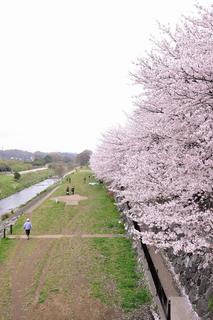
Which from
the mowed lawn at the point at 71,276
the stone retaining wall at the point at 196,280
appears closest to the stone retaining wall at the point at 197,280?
the stone retaining wall at the point at 196,280

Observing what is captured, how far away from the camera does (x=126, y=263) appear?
1888 centimetres

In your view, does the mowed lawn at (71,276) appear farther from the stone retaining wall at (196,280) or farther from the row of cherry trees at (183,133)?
the row of cherry trees at (183,133)

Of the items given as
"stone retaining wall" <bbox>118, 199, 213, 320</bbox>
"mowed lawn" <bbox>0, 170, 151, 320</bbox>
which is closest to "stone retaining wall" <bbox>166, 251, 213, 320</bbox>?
"stone retaining wall" <bbox>118, 199, 213, 320</bbox>

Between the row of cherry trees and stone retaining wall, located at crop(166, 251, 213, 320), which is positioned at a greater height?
the row of cherry trees

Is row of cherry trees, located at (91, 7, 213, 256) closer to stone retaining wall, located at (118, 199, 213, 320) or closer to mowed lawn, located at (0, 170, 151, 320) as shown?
stone retaining wall, located at (118, 199, 213, 320)

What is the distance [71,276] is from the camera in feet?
56.6

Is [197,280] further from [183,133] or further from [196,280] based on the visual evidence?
[183,133]

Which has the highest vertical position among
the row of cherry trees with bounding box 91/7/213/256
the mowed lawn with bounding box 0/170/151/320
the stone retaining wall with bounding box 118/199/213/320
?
the row of cherry trees with bounding box 91/7/213/256

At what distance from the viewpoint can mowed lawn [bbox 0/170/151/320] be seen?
46.7ft

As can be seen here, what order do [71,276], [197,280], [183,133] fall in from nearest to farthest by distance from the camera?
[183,133] → [197,280] → [71,276]

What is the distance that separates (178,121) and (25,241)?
17.4 meters

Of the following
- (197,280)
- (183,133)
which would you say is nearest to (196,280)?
(197,280)

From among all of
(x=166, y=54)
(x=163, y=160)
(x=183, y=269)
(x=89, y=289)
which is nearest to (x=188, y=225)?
(x=163, y=160)

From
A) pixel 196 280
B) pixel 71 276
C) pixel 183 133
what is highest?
pixel 183 133
